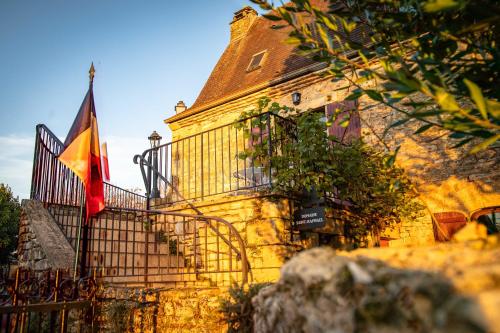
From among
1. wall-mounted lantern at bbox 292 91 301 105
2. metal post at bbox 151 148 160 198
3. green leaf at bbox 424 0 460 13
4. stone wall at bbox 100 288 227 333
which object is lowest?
stone wall at bbox 100 288 227 333

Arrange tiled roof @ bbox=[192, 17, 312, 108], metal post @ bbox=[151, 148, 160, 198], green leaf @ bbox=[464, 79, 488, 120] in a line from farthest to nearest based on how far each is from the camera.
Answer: tiled roof @ bbox=[192, 17, 312, 108]
metal post @ bbox=[151, 148, 160, 198]
green leaf @ bbox=[464, 79, 488, 120]

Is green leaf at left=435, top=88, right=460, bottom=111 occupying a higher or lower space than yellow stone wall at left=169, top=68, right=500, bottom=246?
lower

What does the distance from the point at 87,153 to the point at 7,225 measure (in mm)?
18882

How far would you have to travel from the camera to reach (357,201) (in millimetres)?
5961

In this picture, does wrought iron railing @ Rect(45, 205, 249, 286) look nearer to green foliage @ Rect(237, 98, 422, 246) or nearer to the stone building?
the stone building

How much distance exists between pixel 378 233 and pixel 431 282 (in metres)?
5.62

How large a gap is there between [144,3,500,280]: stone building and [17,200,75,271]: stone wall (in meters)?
1.76

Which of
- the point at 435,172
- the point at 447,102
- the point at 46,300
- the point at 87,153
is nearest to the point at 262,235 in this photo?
the point at 46,300

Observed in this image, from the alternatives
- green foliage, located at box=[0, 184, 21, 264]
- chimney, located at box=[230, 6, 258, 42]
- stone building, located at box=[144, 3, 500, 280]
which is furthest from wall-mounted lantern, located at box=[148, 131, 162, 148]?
green foliage, located at box=[0, 184, 21, 264]

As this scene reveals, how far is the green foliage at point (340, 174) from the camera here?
4.98m

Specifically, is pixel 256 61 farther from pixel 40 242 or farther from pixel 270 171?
pixel 40 242

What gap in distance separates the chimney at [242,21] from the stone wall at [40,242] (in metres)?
10.4

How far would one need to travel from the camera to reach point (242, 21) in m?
13.6

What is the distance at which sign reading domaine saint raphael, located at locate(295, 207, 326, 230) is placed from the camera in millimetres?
4471
